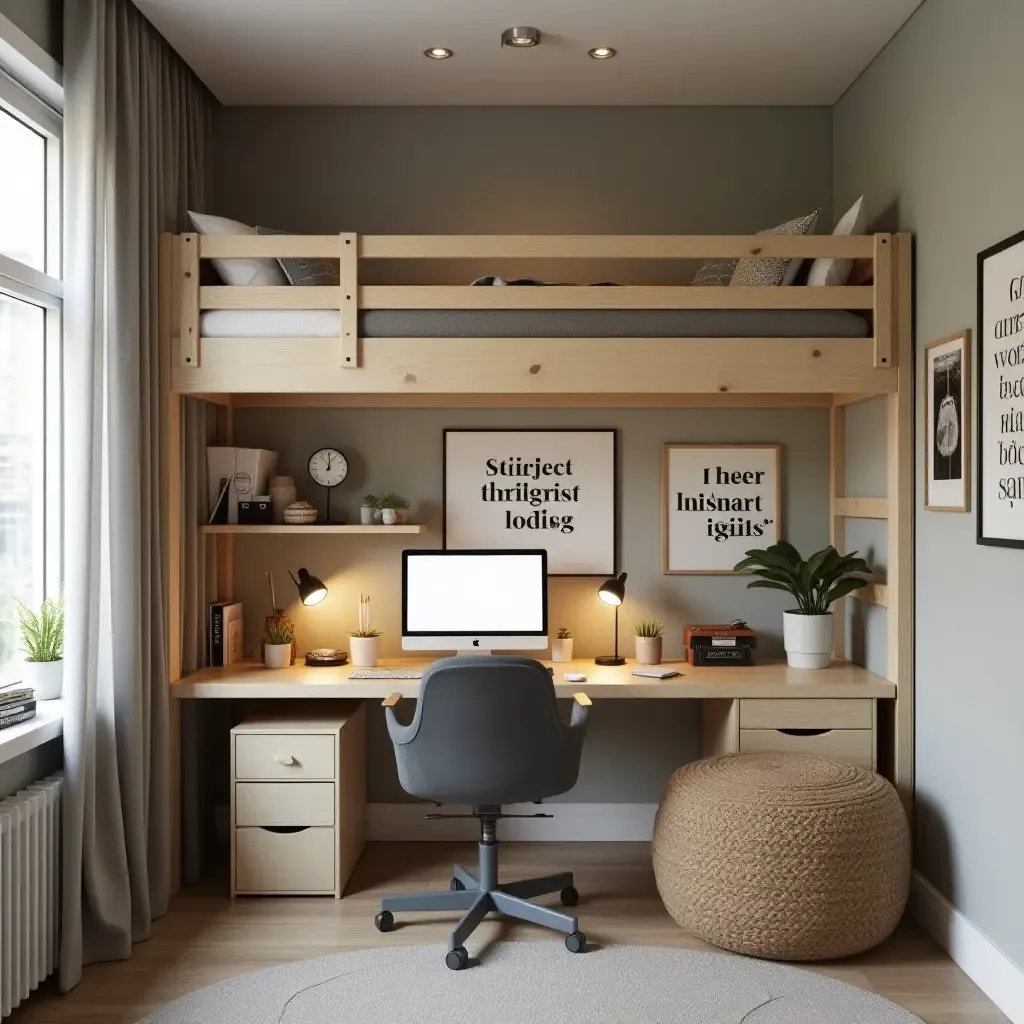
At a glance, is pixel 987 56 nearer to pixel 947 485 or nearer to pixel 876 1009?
pixel 947 485

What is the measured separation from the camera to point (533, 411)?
13.0 ft

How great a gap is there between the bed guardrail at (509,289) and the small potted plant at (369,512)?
A: 2.19 ft

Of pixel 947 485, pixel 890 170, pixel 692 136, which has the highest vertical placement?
pixel 692 136

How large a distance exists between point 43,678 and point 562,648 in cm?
170

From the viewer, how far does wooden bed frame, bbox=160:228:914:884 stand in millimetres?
3266

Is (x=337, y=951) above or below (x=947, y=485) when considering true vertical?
below

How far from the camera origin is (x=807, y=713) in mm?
3305

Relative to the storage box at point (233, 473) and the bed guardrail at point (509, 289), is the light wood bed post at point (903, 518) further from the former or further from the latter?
the storage box at point (233, 473)

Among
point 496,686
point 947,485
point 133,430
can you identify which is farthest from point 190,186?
point 947,485

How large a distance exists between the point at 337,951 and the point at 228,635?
1.19 meters

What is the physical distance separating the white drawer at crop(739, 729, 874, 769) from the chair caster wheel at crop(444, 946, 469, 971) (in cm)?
107

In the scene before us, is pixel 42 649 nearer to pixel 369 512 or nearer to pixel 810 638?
pixel 369 512

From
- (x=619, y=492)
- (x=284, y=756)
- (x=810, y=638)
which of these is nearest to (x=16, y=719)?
(x=284, y=756)

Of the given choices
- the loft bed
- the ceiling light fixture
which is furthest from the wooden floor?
the ceiling light fixture
